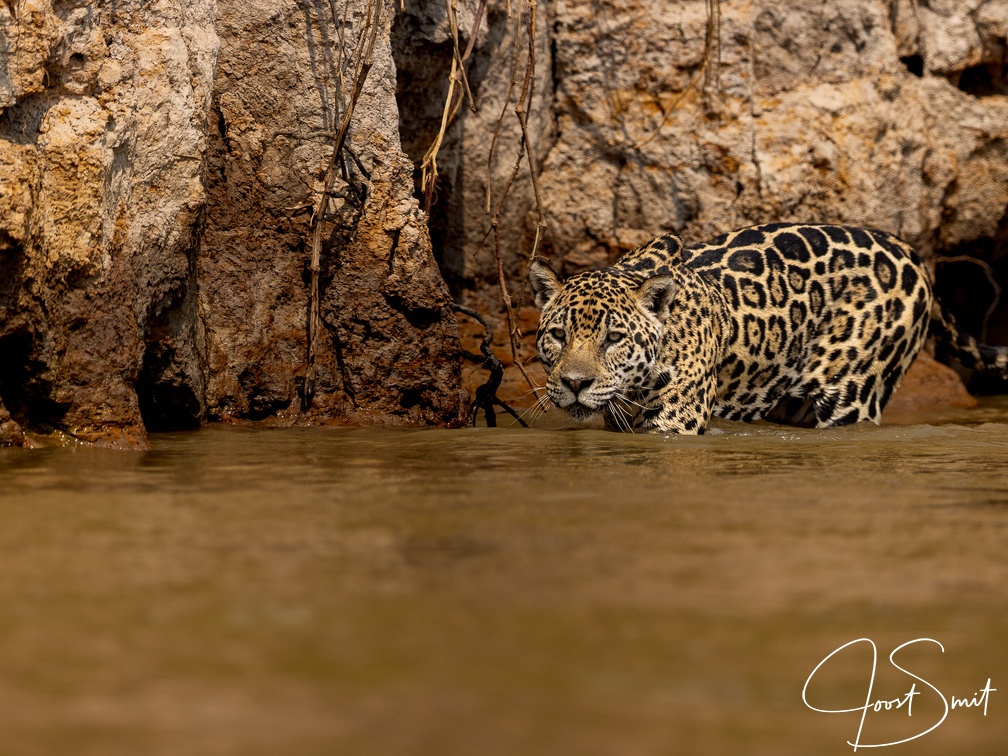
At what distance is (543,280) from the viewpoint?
24.3ft

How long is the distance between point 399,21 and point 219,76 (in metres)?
1.57

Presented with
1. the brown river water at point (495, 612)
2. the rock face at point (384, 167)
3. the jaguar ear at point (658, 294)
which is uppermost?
the rock face at point (384, 167)

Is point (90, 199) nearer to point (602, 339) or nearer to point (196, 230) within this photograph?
point (196, 230)

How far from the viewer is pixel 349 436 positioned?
6602 millimetres

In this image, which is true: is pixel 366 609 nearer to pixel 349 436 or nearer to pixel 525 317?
pixel 349 436

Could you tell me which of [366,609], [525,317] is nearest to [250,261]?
[525,317]

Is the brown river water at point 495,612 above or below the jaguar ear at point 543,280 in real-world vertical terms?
below

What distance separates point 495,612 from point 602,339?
4.03 m

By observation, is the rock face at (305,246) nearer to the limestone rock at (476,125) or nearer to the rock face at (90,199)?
the rock face at (90,199)

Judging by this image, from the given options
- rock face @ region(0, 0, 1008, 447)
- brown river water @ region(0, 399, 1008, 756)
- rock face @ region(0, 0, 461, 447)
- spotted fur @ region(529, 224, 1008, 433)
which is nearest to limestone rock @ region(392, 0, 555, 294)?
rock face @ region(0, 0, 1008, 447)

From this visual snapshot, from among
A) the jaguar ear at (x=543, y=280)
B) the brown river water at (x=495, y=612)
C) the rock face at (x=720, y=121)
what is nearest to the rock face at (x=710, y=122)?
the rock face at (x=720, y=121)

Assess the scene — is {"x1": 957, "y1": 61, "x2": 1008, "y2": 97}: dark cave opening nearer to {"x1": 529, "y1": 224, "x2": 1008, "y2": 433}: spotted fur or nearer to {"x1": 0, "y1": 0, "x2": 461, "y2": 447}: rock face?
{"x1": 529, "y1": 224, "x2": 1008, "y2": 433}: spotted fur

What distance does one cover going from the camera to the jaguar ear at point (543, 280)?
7383 millimetres

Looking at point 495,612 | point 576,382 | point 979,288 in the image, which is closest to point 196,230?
point 576,382
